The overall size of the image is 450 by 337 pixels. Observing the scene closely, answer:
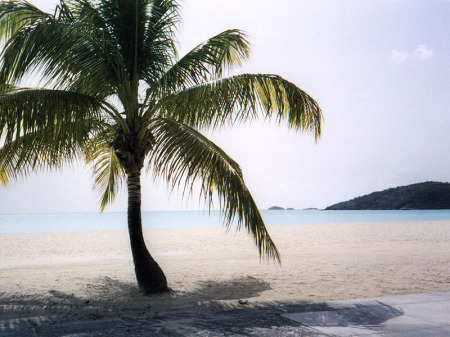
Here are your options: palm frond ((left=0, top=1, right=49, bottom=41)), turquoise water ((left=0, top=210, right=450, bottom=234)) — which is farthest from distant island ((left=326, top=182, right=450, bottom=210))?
palm frond ((left=0, top=1, right=49, bottom=41))

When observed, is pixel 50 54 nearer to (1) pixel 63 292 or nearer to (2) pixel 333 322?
(1) pixel 63 292

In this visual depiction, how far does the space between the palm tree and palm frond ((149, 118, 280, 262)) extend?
1 cm

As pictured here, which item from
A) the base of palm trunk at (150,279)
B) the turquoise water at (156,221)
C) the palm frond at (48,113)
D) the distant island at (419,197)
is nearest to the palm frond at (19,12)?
the palm frond at (48,113)

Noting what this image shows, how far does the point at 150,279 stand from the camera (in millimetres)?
6867

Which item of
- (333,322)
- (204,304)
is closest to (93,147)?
(204,304)

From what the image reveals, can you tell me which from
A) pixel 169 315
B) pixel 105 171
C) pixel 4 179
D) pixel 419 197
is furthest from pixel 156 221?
pixel 419 197

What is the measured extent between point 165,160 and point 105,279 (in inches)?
144

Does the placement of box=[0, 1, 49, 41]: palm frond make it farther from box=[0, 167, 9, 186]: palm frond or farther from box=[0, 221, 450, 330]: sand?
box=[0, 221, 450, 330]: sand

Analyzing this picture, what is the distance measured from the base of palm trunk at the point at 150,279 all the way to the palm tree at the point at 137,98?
16 millimetres

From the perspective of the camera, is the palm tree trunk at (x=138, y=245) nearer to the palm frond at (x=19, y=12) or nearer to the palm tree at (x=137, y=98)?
the palm tree at (x=137, y=98)

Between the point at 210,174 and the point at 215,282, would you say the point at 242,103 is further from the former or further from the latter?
the point at 215,282

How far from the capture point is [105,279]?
8516 mm

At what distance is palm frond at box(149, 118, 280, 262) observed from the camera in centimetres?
561

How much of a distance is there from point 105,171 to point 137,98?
3.48 metres
